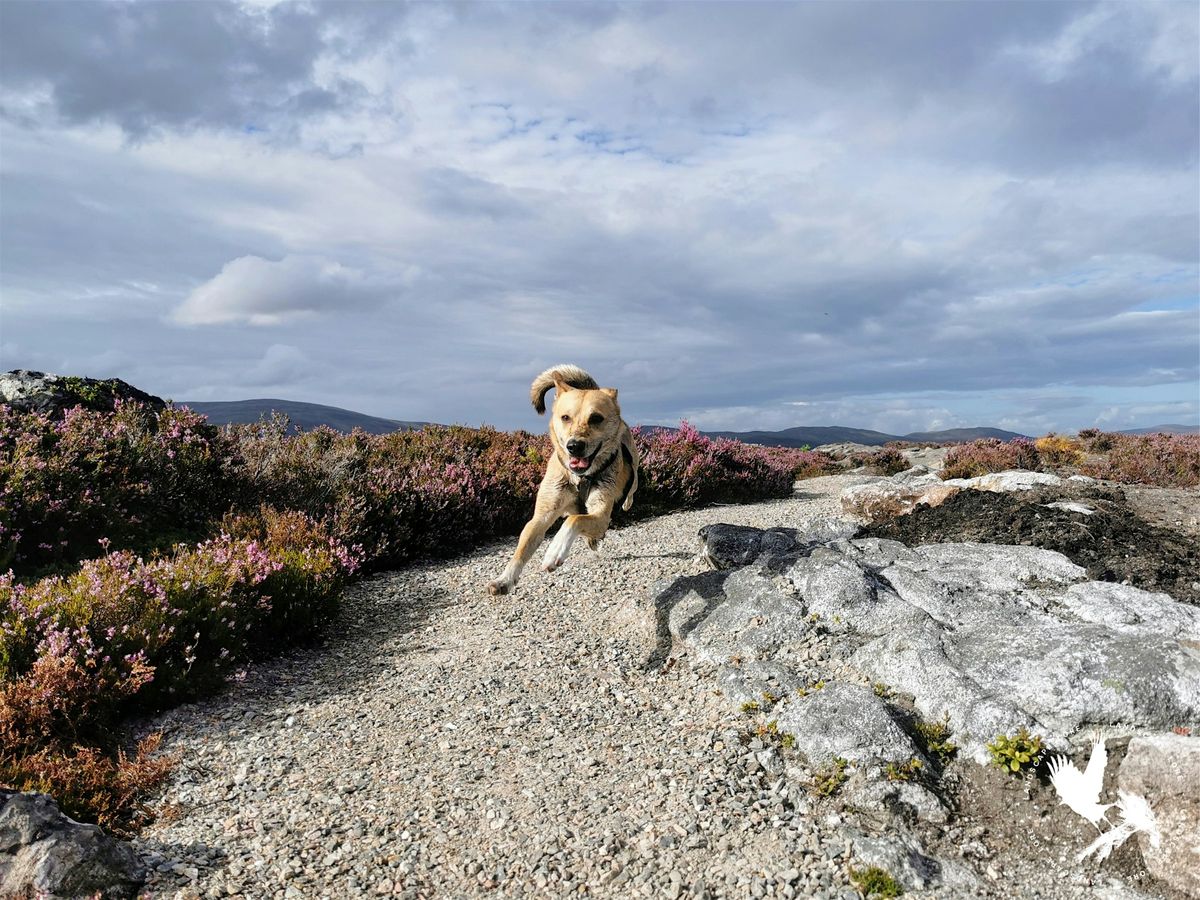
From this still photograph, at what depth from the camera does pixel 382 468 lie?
1196 cm

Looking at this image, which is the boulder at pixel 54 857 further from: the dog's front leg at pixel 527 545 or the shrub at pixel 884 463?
the shrub at pixel 884 463

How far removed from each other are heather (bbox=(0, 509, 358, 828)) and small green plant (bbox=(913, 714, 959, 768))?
16.2ft

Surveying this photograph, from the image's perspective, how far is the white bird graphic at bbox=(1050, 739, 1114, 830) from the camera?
411 cm

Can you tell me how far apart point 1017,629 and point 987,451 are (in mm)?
14275

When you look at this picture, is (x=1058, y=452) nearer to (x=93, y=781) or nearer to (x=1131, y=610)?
(x=1131, y=610)

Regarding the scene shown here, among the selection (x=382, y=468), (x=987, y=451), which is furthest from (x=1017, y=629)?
(x=987, y=451)

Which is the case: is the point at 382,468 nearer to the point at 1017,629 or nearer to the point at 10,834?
the point at 10,834

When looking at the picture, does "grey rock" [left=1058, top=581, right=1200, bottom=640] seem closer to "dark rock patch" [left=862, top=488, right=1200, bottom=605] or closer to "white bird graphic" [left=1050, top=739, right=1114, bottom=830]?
"dark rock patch" [left=862, top=488, right=1200, bottom=605]

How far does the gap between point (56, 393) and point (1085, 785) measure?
544 inches

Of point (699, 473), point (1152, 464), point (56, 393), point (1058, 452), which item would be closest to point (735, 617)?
point (699, 473)

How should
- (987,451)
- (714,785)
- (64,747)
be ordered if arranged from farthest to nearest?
(987,451), (64,747), (714,785)

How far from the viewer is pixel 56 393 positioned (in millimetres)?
11734

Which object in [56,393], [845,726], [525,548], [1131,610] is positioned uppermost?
[56,393]

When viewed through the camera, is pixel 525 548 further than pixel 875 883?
Yes
